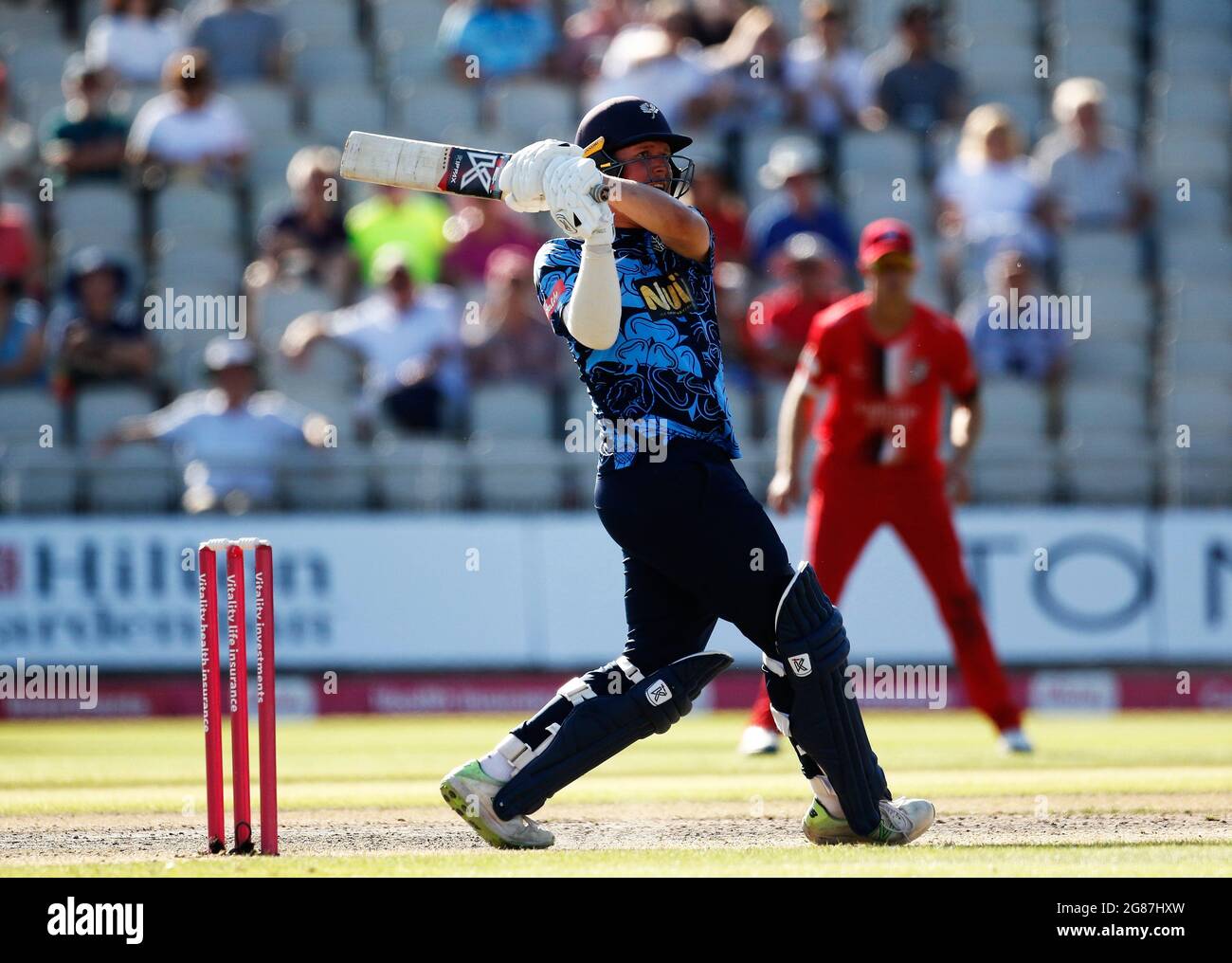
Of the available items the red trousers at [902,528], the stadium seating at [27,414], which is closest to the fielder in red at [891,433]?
the red trousers at [902,528]

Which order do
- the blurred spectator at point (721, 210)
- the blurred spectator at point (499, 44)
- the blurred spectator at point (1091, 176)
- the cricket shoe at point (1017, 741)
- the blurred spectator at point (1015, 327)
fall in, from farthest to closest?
the blurred spectator at point (499, 44) < the blurred spectator at point (1091, 176) < the blurred spectator at point (721, 210) < the blurred spectator at point (1015, 327) < the cricket shoe at point (1017, 741)

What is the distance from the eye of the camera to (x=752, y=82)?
1683 centimetres

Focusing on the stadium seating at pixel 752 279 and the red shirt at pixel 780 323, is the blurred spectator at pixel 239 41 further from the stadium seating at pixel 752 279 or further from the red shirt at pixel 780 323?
the red shirt at pixel 780 323

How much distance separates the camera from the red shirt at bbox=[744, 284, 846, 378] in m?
14.3

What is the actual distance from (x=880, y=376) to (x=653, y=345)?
13.7 feet

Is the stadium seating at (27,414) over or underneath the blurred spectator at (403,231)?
underneath

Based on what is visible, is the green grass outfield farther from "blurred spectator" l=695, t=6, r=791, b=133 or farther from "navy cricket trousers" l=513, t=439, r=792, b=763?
"blurred spectator" l=695, t=6, r=791, b=133

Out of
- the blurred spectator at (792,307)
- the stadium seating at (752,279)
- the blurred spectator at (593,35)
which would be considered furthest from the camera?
the blurred spectator at (593,35)

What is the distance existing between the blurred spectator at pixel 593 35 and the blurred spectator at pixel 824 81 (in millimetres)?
1639

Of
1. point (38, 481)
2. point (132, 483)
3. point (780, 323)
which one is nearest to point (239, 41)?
point (132, 483)

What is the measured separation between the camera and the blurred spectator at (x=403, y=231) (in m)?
15.6

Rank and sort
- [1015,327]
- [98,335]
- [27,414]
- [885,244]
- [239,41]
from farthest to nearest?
1. [239,41]
2. [1015,327]
3. [98,335]
4. [27,414]
5. [885,244]

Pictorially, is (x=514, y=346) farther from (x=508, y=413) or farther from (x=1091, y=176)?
(x=1091, y=176)
